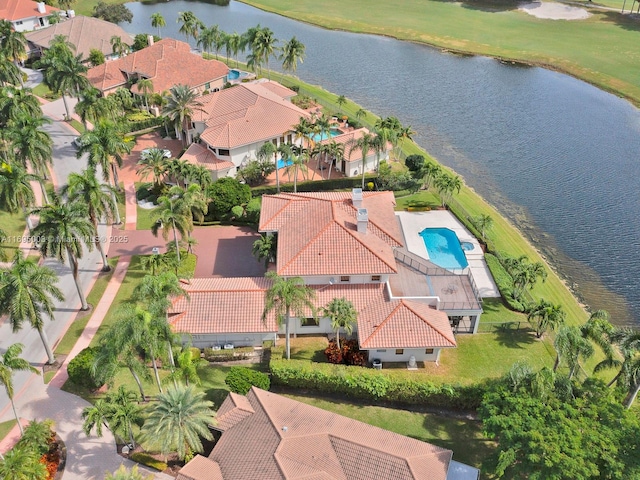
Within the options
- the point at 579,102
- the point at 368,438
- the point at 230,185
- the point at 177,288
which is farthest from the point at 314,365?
the point at 579,102

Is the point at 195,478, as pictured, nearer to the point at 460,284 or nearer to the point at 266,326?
the point at 266,326

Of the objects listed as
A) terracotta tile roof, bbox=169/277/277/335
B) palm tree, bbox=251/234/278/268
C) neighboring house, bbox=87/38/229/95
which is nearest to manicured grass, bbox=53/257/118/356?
terracotta tile roof, bbox=169/277/277/335

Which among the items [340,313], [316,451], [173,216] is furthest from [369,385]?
[173,216]

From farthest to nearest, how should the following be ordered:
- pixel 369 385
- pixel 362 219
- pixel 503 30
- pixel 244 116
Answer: pixel 503 30, pixel 244 116, pixel 362 219, pixel 369 385

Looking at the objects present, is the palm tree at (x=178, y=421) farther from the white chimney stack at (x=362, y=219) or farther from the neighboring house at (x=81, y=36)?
the neighboring house at (x=81, y=36)

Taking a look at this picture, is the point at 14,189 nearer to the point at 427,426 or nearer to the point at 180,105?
the point at 180,105

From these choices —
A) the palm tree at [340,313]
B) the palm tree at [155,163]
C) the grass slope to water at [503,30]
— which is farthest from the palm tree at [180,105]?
the grass slope to water at [503,30]

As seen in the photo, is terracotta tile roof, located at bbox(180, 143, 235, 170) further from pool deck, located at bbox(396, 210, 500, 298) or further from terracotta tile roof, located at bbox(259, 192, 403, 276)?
pool deck, located at bbox(396, 210, 500, 298)
